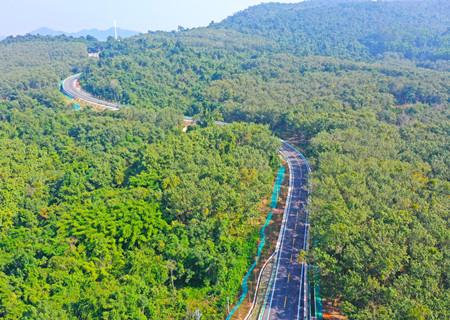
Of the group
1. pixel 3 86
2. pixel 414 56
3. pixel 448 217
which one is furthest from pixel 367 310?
pixel 414 56

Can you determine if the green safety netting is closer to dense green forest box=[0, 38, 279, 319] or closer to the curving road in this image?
dense green forest box=[0, 38, 279, 319]

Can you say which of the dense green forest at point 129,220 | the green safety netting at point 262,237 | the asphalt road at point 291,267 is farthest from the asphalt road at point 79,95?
the asphalt road at point 291,267

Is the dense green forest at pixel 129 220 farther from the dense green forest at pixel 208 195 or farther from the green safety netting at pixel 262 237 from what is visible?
the green safety netting at pixel 262 237

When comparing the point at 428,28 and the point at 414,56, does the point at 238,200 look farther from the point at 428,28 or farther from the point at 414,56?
the point at 428,28

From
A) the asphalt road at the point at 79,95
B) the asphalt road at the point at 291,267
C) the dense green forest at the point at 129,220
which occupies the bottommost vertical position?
the asphalt road at the point at 291,267

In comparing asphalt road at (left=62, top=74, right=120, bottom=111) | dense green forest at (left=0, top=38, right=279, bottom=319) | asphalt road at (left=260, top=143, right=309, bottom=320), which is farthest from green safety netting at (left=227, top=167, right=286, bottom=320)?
asphalt road at (left=62, top=74, right=120, bottom=111)

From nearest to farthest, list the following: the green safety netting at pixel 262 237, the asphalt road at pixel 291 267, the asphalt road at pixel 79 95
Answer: the asphalt road at pixel 291 267 < the green safety netting at pixel 262 237 < the asphalt road at pixel 79 95
